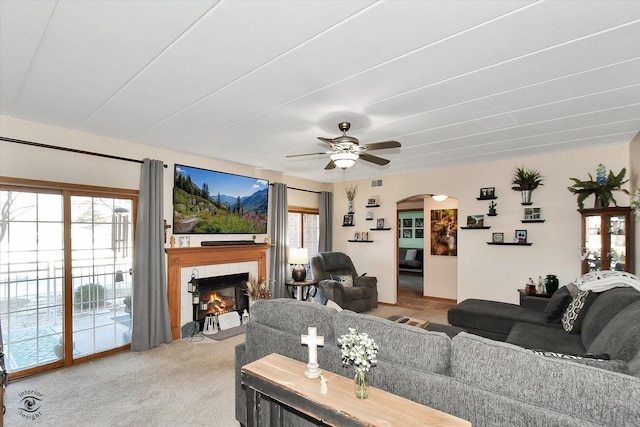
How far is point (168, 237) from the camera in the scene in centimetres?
448

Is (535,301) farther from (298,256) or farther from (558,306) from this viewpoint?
(298,256)

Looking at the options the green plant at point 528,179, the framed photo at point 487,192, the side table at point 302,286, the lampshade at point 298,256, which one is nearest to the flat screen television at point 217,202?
the lampshade at point 298,256

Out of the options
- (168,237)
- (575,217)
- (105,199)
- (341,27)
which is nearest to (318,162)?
(168,237)

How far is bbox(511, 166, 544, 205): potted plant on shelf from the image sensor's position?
190 inches

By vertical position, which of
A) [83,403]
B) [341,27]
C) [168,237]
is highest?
[341,27]

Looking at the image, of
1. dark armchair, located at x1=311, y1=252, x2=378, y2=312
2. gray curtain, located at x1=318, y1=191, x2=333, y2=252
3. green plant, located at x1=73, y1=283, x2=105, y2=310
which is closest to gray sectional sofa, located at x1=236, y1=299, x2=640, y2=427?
green plant, located at x1=73, y1=283, x2=105, y2=310

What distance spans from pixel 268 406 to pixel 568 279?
4684 millimetres

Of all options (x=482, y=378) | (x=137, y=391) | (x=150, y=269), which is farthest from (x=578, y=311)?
(x=150, y=269)

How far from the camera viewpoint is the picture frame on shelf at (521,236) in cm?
500

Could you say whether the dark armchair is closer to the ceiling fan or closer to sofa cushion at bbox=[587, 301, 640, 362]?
the ceiling fan

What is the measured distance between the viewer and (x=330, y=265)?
6336 millimetres

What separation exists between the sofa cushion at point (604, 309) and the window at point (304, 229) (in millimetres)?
4812

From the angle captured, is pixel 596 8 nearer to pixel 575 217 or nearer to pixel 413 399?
pixel 413 399

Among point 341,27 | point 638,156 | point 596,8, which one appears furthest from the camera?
point 638,156
